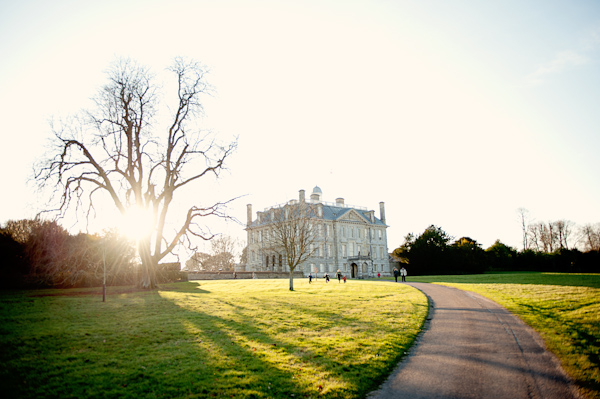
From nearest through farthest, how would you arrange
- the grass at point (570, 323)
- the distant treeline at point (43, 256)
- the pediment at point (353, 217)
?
the grass at point (570, 323) < the distant treeline at point (43, 256) < the pediment at point (353, 217)

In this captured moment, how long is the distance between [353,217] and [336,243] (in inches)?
261


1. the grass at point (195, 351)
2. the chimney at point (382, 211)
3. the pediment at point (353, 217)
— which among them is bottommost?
the grass at point (195, 351)

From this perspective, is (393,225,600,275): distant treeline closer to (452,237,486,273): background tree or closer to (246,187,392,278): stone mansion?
(452,237,486,273): background tree

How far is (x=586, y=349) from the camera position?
9523 mm

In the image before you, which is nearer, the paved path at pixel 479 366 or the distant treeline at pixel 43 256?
the paved path at pixel 479 366

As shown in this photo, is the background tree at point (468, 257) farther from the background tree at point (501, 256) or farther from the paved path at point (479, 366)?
the paved path at point (479, 366)

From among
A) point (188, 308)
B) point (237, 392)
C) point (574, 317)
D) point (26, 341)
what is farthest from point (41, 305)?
point (574, 317)

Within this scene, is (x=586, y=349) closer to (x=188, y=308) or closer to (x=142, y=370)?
(x=142, y=370)

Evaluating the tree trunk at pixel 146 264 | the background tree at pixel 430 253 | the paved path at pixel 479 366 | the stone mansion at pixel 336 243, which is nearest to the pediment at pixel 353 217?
the stone mansion at pixel 336 243

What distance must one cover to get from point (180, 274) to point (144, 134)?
15268 millimetres

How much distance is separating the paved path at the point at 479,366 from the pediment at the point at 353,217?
52296 mm

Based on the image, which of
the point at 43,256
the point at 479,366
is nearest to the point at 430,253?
the point at 43,256

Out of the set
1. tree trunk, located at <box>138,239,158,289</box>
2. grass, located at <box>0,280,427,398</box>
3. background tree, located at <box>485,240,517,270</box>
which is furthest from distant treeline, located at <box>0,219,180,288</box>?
background tree, located at <box>485,240,517,270</box>

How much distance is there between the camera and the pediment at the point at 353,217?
2589 inches
